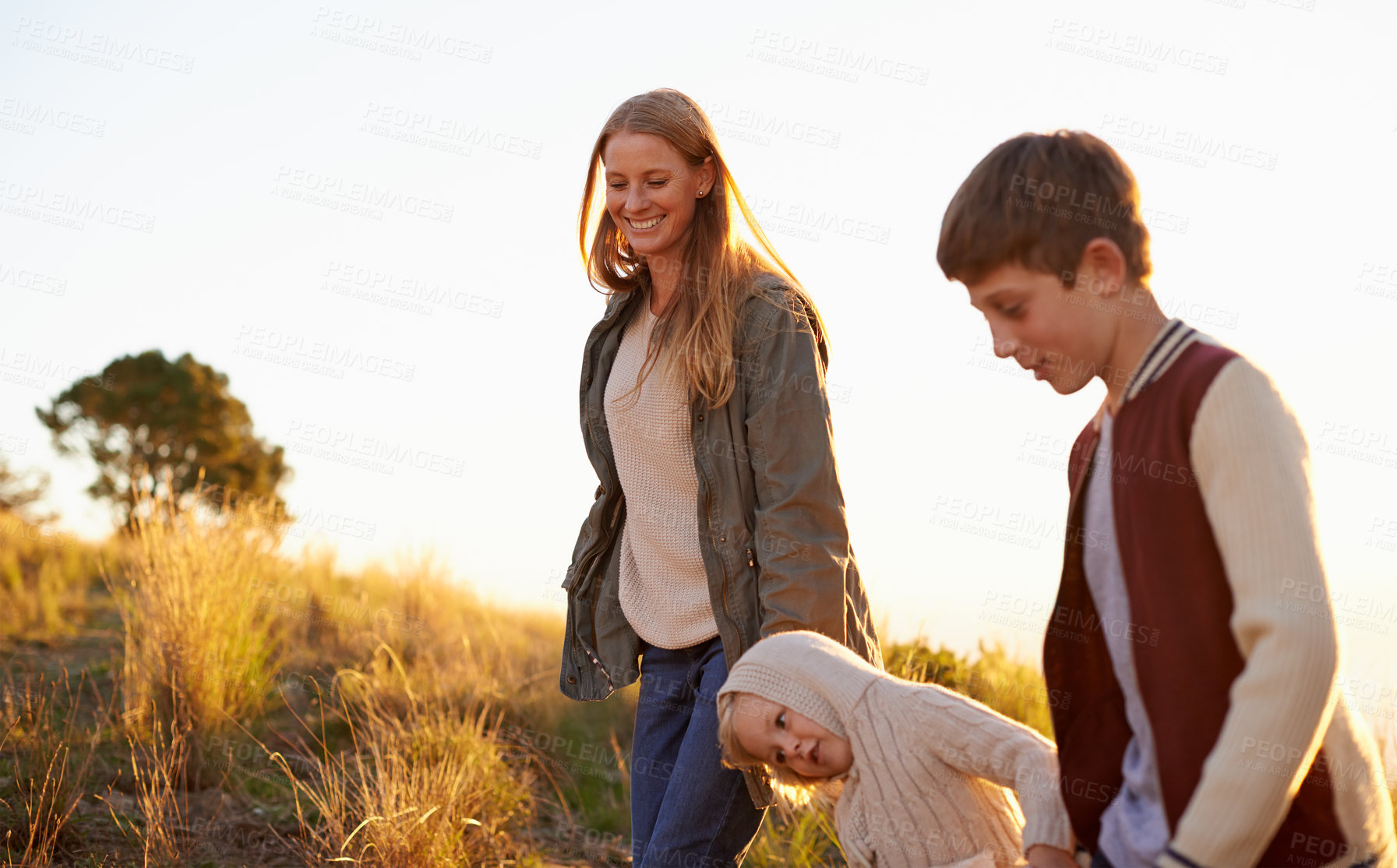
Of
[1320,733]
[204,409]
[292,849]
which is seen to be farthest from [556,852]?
[204,409]

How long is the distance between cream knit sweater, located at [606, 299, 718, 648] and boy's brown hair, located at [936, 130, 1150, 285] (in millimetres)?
1223

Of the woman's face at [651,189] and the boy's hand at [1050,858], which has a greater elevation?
the woman's face at [651,189]

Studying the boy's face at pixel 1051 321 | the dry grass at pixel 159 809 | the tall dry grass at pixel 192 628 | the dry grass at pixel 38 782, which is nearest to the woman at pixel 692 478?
the boy's face at pixel 1051 321

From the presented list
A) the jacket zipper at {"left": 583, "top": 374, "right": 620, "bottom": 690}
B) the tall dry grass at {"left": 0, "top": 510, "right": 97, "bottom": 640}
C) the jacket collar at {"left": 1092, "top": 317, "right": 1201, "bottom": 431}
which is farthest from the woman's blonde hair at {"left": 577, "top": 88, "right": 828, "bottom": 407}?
the tall dry grass at {"left": 0, "top": 510, "right": 97, "bottom": 640}

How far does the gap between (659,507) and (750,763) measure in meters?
0.74

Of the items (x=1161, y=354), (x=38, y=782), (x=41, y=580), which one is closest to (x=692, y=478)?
(x=1161, y=354)

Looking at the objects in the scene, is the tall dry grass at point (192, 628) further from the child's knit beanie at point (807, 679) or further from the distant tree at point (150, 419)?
the distant tree at point (150, 419)

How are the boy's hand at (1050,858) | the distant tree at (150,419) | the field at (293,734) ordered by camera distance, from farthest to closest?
1. the distant tree at (150,419)
2. the field at (293,734)
3. the boy's hand at (1050,858)

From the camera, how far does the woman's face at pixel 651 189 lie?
2.79 metres

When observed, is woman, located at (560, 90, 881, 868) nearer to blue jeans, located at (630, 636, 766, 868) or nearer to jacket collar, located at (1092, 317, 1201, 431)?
blue jeans, located at (630, 636, 766, 868)

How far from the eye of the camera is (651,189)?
2805 mm

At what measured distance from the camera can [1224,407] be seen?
1.37 meters

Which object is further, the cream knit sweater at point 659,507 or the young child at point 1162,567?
the cream knit sweater at point 659,507

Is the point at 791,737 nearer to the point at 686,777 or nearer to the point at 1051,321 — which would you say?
the point at 686,777
